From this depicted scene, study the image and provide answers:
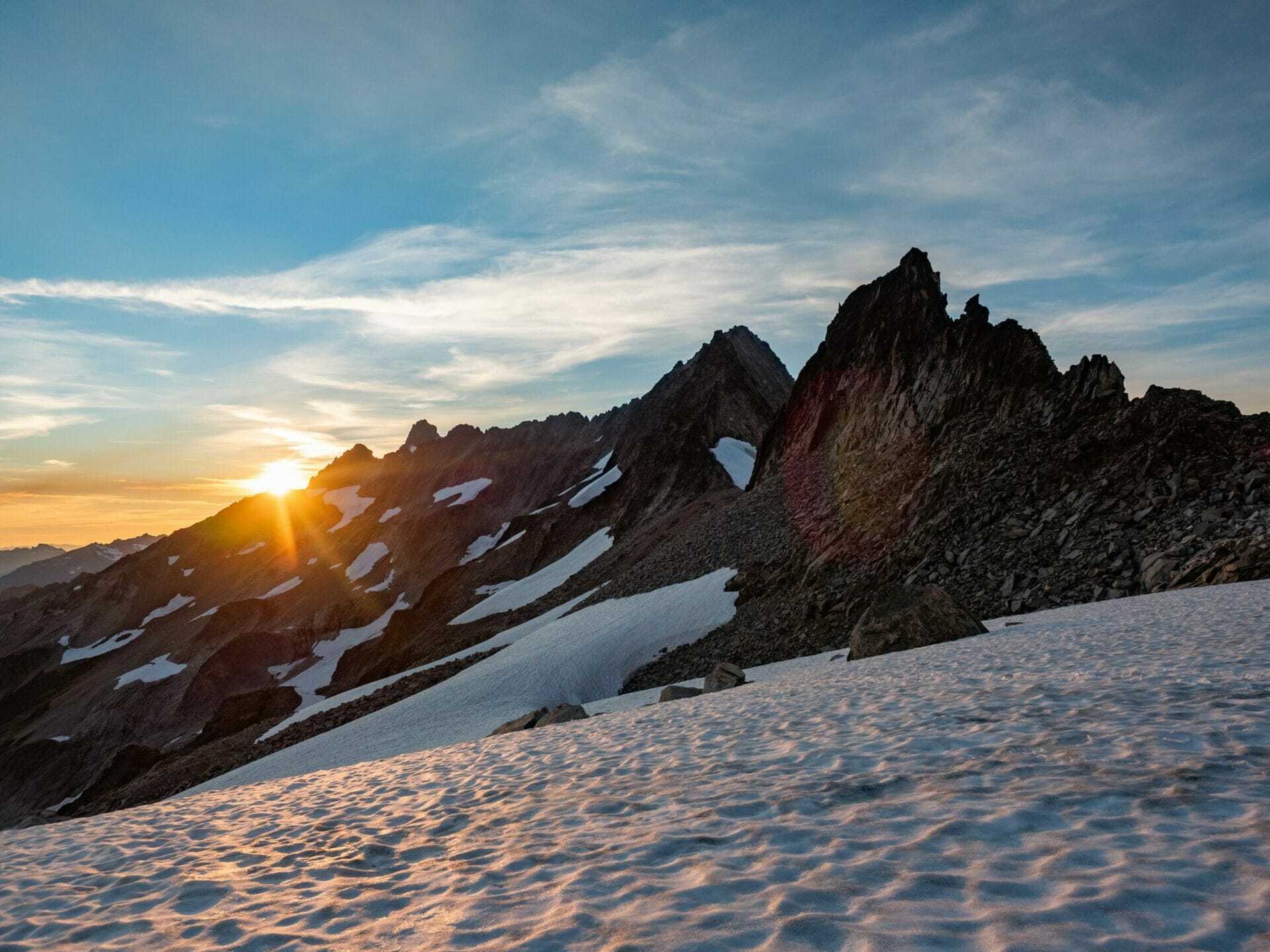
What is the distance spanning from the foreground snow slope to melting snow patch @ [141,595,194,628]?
132 meters

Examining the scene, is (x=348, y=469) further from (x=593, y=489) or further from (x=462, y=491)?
(x=593, y=489)

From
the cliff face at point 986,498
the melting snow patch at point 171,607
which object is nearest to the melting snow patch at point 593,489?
the cliff face at point 986,498

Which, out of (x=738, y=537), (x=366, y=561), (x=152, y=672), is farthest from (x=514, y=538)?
(x=152, y=672)

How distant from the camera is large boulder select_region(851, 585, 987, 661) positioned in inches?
815

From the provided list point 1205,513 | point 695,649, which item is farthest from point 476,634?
point 1205,513

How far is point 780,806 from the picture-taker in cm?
695

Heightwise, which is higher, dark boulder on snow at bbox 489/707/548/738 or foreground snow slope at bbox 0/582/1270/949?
foreground snow slope at bbox 0/582/1270/949

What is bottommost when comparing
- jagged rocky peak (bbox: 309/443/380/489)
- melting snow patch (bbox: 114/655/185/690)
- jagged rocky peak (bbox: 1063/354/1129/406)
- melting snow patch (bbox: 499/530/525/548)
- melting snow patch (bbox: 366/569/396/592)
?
melting snow patch (bbox: 114/655/185/690)

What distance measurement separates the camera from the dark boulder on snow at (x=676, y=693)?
2070 centimetres

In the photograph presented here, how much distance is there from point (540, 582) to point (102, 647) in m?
92.1

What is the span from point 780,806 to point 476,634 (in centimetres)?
4365

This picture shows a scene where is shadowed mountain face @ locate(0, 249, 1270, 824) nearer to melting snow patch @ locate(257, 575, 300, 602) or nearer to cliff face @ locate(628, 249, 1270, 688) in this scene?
cliff face @ locate(628, 249, 1270, 688)

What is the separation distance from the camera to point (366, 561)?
370 feet

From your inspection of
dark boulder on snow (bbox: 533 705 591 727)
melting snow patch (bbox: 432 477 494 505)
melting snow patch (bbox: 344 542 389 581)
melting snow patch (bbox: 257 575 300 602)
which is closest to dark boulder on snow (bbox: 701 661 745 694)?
dark boulder on snow (bbox: 533 705 591 727)
